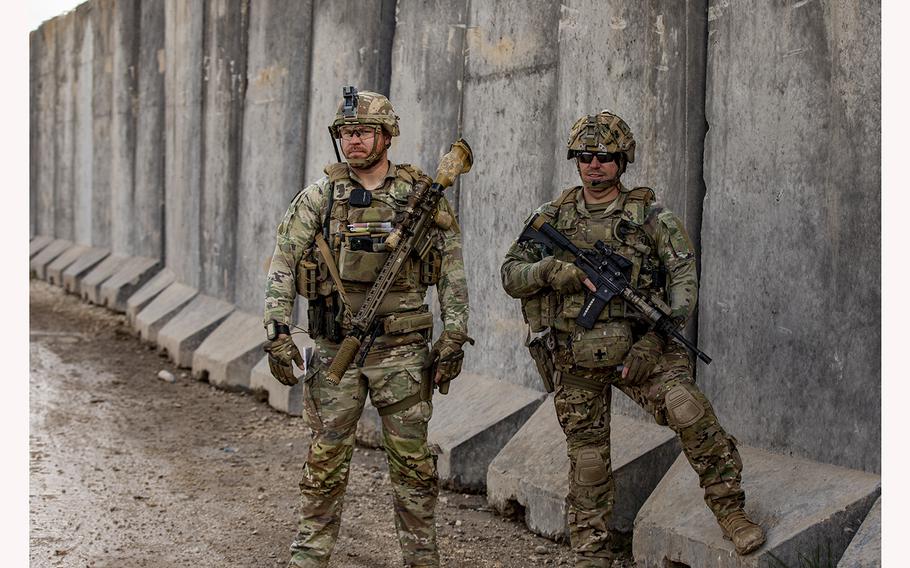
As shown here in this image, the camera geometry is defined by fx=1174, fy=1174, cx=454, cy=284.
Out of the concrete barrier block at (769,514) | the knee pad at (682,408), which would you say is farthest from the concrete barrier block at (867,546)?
the knee pad at (682,408)

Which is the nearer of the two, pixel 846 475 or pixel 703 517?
pixel 846 475

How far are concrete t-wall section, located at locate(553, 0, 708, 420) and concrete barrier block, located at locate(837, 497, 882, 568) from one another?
1.23 metres

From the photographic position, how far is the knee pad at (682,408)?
13.7 ft

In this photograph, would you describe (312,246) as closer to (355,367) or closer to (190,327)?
(355,367)

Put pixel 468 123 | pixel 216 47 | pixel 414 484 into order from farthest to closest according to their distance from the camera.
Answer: pixel 216 47, pixel 468 123, pixel 414 484

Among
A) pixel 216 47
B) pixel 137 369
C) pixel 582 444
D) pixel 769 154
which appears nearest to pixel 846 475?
pixel 582 444

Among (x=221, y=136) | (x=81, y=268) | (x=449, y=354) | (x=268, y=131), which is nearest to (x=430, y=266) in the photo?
(x=449, y=354)

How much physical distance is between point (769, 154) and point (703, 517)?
1417mm

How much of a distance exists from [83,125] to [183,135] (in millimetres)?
5659

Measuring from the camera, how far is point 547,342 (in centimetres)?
460

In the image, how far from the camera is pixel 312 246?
15.0ft

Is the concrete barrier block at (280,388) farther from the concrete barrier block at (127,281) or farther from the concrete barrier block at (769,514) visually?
the concrete barrier block at (127,281)

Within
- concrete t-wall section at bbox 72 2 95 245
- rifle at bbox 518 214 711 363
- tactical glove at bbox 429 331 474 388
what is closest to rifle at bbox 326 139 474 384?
tactical glove at bbox 429 331 474 388

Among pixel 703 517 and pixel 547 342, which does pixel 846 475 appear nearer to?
pixel 703 517
